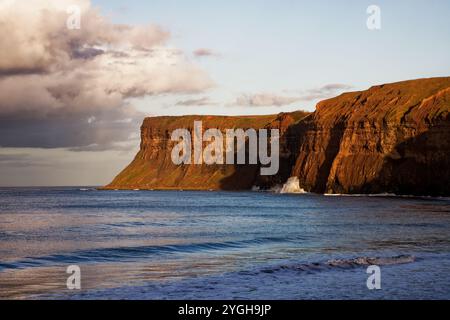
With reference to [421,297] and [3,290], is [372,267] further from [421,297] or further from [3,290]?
[3,290]

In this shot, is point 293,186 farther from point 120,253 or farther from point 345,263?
point 345,263

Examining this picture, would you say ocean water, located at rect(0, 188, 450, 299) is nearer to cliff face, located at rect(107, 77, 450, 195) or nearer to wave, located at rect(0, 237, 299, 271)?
wave, located at rect(0, 237, 299, 271)

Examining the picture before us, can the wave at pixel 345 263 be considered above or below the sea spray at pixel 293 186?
above

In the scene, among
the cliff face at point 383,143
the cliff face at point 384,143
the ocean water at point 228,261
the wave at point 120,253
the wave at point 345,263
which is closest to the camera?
the ocean water at point 228,261

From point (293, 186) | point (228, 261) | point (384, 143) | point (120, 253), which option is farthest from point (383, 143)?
point (228, 261)

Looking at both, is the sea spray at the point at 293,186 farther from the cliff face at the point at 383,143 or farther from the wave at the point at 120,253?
the wave at the point at 120,253

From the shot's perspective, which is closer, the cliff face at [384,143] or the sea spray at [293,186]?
the cliff face at [384,143]

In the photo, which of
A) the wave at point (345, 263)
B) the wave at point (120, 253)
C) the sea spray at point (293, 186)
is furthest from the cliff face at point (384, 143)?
the wave at point (345, 263)

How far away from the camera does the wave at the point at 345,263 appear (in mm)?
26219

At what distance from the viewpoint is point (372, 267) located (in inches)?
1029

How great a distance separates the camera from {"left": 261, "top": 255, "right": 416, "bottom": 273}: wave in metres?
26.2

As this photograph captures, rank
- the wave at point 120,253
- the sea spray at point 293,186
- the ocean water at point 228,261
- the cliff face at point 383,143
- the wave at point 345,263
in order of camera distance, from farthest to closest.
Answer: the sea spray at point 293,186
the cliff face at point 383,143
the wave at point 120,253
the wave at point 345,263
the ocean water at point 228,261

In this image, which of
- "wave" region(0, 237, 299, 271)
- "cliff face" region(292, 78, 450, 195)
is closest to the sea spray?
"cliff face" region(292, 78, 450, 195)
